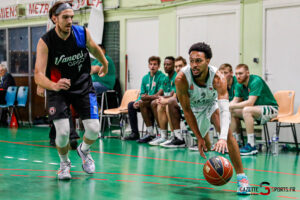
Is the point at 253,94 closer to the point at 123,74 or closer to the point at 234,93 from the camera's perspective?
the point at 234,93

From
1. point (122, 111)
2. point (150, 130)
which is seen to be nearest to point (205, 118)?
point (150, 130)

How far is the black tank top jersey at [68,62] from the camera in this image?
4789 millimetres

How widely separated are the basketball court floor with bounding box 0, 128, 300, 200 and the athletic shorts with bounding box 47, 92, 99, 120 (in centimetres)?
69

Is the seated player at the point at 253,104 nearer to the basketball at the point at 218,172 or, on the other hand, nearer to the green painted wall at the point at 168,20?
the green painted wall at the point at 168,20

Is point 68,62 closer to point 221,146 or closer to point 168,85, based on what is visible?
point 221,146

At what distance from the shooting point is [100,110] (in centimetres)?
1014

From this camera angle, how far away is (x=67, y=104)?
5.02 meters

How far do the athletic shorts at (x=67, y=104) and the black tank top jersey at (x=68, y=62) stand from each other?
0.06 meters

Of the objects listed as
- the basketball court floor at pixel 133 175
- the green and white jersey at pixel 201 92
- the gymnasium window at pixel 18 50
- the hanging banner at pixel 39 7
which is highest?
the hanging banner at pixel 39 7

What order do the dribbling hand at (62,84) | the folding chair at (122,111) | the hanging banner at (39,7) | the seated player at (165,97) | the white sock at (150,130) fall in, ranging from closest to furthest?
1. the dribbling hand at (62,84)
2. the seated player at (165,97)
3. the white sock at (150,130)
4. the folding chair at (122,111)
5. the hanging banner at (39,7)

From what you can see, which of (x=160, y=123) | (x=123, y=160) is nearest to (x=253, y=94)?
(x=160, y=123)

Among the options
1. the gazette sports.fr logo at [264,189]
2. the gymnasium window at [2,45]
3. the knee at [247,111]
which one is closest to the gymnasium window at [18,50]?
the gymnasium window at [2,45]

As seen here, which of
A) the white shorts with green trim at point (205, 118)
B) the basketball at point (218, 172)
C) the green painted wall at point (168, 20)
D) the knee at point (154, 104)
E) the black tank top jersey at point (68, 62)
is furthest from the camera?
the green painted wall at point (168, 20)

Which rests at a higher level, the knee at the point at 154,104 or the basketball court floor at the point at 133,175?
the knee at the point at 154,104
